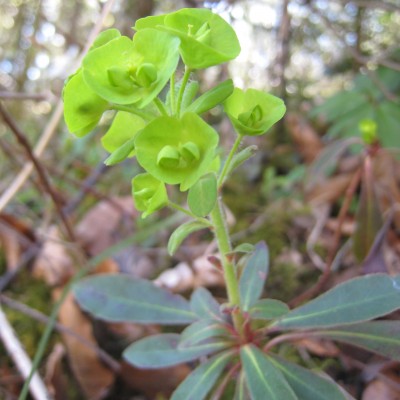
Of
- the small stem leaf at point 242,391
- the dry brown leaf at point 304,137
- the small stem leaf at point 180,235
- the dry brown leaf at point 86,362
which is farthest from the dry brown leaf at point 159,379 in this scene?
the dry brown leaf at point 304,137

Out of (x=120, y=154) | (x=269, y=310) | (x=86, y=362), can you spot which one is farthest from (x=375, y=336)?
(x=86, y=362)

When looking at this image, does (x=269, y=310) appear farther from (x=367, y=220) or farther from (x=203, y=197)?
(x=367, y=220)

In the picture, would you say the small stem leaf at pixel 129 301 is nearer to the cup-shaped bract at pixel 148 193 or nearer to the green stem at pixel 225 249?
the green stem at pixel 225 249

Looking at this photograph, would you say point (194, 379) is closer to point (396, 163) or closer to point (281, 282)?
point (281, 282)

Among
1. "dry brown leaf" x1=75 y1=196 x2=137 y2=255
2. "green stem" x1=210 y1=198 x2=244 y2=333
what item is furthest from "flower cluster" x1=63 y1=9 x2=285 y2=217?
"dry brown leaf" x1=75 y1=196 x2=137 y2=255

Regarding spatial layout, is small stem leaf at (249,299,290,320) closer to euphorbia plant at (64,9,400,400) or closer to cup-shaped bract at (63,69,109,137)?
euphorbia plant at (64,9,400,400)
